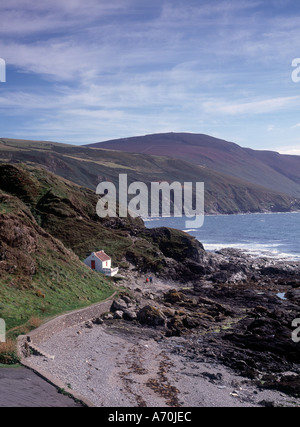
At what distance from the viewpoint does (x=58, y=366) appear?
2020cm

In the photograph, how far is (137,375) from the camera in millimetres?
20922

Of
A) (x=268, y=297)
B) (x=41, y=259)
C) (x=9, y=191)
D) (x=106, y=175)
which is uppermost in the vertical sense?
(x=106, y=175)

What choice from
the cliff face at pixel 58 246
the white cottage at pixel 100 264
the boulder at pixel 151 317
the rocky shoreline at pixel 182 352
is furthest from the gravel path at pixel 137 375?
the white cottage at pixel 100 264

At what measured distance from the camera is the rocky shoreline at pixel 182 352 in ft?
61.6

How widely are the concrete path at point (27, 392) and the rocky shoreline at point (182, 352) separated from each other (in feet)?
4.51

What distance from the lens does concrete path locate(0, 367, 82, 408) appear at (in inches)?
603

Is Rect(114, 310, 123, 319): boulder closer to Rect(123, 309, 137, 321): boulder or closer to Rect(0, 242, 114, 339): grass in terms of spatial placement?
Rect(123, 309, 137, 321): boulder

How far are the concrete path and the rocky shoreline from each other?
137 centimetres

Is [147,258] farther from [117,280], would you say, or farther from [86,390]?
[86,390]

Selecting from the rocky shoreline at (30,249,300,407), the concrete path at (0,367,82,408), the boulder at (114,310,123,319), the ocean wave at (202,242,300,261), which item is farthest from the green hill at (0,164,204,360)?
the ocean wave at (202,242,300,261)

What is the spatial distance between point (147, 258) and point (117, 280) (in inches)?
367

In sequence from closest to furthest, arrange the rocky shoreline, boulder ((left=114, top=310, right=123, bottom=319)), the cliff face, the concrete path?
the concrete path < the rocky shoreline < the cliff face < boulder ((left=114, top=310, right=123, bottom=319))

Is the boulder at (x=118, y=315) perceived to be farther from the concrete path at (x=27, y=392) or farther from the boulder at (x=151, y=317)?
the concrete path at (x=27, y=392)

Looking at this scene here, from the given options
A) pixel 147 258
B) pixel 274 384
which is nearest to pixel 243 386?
pixel 274 384
